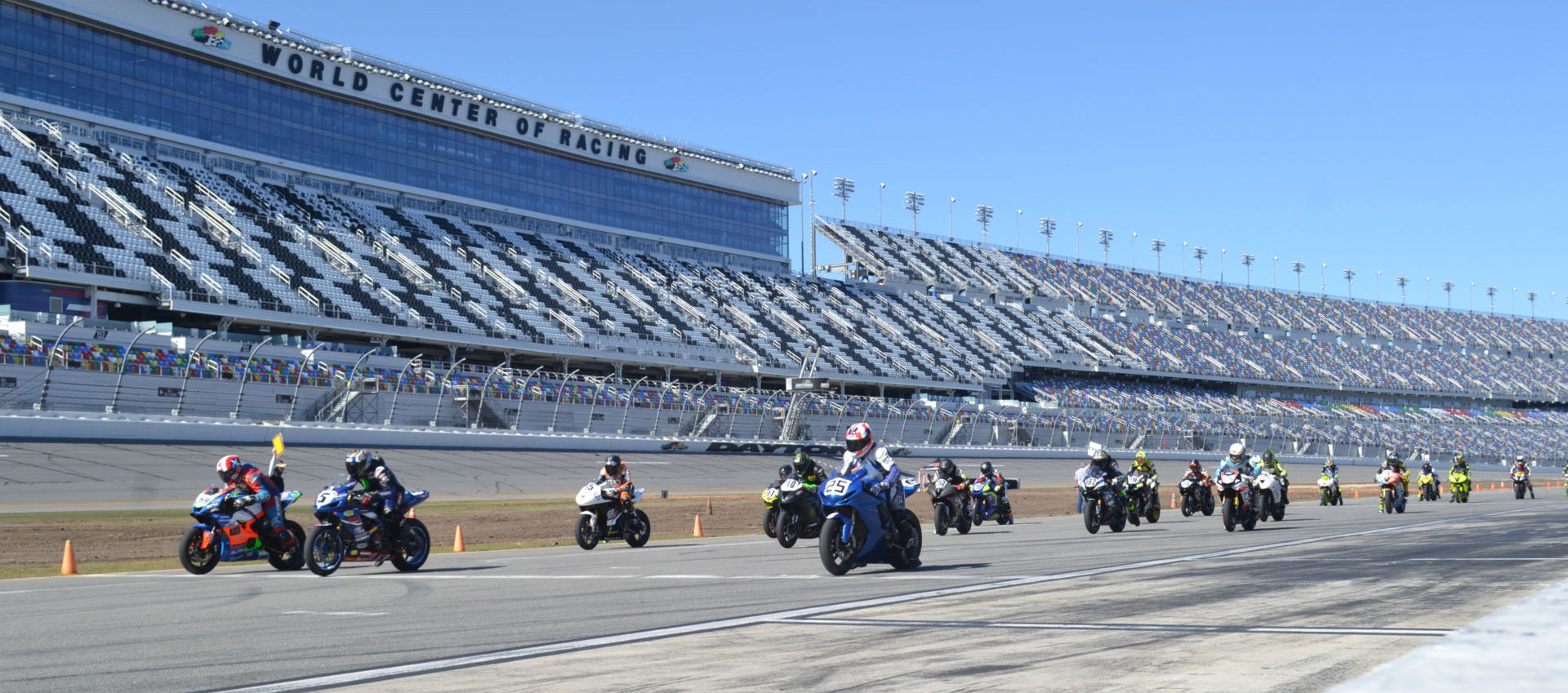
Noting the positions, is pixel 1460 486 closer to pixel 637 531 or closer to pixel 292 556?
pixel 637 531

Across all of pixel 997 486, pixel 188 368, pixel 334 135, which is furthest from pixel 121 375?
pixel 334 135

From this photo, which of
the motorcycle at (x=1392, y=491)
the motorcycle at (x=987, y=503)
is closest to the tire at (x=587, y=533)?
the motorcycle at (x=987, y=503)

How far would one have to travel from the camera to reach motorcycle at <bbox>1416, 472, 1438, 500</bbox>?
45.4m

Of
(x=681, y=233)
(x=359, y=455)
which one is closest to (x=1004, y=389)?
(x=681, y=233)

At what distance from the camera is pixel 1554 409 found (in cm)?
13500

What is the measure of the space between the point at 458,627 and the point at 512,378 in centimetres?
4428

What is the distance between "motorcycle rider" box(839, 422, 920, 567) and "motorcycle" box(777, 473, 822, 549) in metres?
2.16

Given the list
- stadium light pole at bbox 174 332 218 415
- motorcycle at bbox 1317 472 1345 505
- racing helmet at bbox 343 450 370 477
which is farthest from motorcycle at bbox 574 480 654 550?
motorcycle at bbox 1317 472 1345 505

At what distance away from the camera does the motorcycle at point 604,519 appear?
2284 centimetres

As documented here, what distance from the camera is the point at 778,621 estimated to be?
10.5 m

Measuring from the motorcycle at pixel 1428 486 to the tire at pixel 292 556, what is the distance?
3863cm

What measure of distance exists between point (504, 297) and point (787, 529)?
50921 millimetres

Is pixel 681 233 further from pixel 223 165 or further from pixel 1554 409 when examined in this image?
pixel 1554 409

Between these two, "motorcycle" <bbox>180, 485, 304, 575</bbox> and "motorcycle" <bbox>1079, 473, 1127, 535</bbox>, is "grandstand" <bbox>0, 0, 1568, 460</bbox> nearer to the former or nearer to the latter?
"motorcycle" <bbox>180, 485, 304, 575</bbox>
